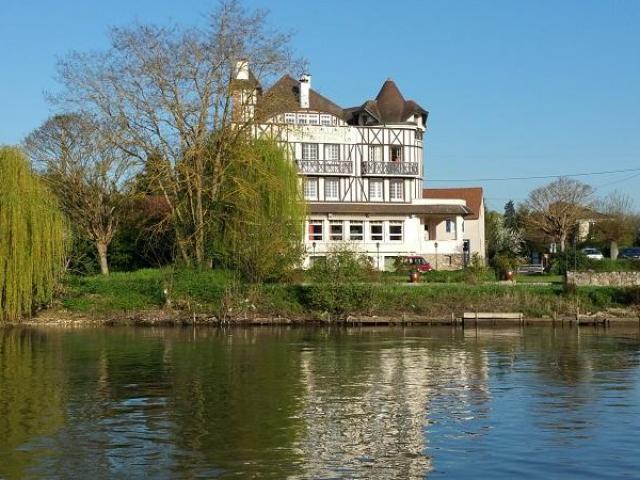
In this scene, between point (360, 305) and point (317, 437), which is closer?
point (317, 437)

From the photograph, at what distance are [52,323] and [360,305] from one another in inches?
569

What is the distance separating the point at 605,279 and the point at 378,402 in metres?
27.0

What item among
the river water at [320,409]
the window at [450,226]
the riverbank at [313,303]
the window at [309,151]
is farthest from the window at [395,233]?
the river water at [320,409]

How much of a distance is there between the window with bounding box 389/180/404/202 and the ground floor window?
4.93 meters

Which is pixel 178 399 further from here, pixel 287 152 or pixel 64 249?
pixel 287 152

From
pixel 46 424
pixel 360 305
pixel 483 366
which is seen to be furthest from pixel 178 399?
pixel 360 305

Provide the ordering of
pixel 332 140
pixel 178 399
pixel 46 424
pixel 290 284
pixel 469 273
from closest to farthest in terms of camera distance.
Result: pixel 46 424 < pixel 178 399 < pixel 290 284 < pixel 469 273 < pixel 332 140

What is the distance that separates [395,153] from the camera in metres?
66.1

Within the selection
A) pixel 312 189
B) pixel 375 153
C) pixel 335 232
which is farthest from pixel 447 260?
pixel 312 189

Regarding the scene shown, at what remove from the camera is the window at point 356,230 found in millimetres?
63256

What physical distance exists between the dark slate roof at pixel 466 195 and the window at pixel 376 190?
13571 millimetres

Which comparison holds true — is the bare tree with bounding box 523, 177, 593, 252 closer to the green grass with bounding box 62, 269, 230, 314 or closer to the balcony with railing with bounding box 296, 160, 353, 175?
the balcony with railing with bounding box 296, 160, 353, 175

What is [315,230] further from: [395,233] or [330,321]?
[330,321]

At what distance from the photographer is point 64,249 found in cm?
4181
